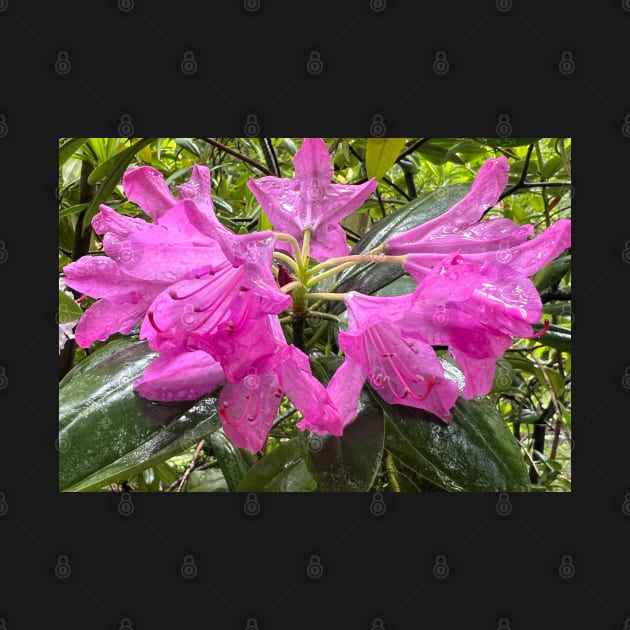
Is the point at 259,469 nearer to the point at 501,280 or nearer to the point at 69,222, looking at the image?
the point at 501,280

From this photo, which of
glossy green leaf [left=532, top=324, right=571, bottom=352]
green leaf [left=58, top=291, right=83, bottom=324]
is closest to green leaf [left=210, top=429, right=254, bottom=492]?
green leaf [left=58, top=291, right=83, bottom=324]

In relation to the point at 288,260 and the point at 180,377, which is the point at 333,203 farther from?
the point at 180,377

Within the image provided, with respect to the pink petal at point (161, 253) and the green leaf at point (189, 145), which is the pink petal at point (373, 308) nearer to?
the pink petal at point (161, 253)

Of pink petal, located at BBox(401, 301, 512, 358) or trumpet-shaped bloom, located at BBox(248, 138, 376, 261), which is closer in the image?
pink petal, located at BBox(401, 301, 512, 358)

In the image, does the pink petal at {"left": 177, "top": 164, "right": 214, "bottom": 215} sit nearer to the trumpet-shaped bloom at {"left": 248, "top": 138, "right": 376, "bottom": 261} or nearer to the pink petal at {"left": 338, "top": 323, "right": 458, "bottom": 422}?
the trumpet-shaped bloom at {"left": 248, "top": 138, "right": 376, "bottom": 261}

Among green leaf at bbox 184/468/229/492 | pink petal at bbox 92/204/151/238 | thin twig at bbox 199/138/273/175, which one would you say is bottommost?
green leaf at bbox 184/468/229/492

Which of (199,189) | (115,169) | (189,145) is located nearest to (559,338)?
(199,189)

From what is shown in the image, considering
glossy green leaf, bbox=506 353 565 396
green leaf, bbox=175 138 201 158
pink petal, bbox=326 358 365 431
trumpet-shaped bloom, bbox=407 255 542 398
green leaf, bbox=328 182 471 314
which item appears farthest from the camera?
green leaf, bbox=175 138 201 158
